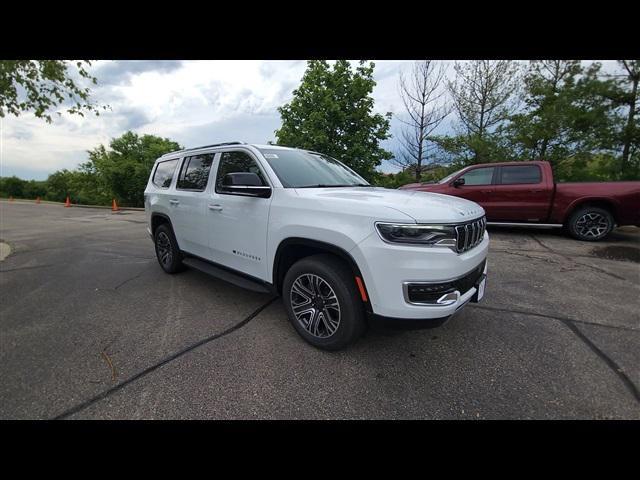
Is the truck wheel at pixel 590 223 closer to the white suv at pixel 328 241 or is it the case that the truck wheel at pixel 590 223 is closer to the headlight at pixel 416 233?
the white suv at pixel 328 241

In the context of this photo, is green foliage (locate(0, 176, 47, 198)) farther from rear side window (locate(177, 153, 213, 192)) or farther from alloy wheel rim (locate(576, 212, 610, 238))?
alloy wheel rim (locate(576, 212, 610, 238))

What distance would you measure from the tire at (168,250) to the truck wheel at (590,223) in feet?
27.5

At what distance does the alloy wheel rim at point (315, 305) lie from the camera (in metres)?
2.43

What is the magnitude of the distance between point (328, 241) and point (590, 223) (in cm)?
744

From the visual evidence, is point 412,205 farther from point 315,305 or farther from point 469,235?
point 315,305

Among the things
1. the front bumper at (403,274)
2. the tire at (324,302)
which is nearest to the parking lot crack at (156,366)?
the tire at (324,302)

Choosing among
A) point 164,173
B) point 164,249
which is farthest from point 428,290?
point 164,173

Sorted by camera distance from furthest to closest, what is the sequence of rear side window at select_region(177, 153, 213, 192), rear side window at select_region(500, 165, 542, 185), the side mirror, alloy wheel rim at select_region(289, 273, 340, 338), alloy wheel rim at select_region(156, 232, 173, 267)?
rear side window at select_region(500, 165, 542, 185) → alloy wheel rim at select_region(156, 232, 173, 267) → rear side window at select_region(177, 153, 213, 192) → the side mirror → alloy wheel rim at select_region(289, 273, 340, 338)

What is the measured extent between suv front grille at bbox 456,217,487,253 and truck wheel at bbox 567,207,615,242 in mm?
5870

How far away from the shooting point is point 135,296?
3865 mm

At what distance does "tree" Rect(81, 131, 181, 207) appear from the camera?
21547 mm

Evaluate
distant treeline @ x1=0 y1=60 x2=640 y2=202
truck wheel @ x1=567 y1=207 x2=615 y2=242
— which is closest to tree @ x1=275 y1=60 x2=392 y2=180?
distant treeline @ x1=0 y1=60 x2=640 y2=202

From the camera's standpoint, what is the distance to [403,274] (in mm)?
1966
